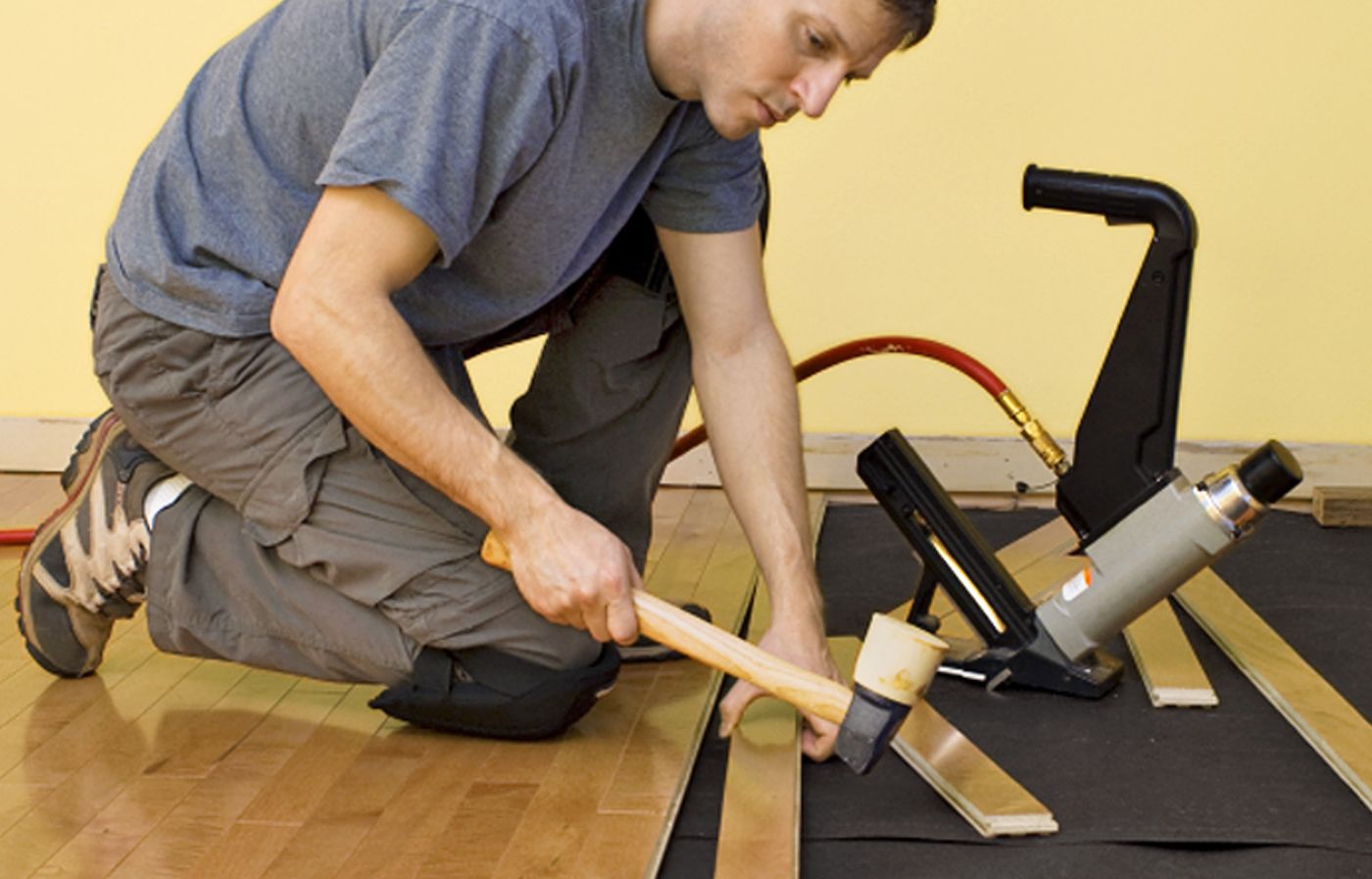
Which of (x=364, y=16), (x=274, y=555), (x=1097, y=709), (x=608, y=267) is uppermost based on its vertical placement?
(x=364, y=16)

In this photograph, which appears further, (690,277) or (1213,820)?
(690,277)

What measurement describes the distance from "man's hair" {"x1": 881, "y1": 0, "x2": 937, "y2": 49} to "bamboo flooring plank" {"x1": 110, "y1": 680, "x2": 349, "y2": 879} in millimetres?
1171

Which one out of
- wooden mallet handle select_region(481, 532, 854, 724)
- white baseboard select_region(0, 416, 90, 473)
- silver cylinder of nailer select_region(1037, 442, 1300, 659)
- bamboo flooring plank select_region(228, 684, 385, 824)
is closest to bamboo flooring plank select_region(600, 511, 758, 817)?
wooden mallet handle select_region(481, 532, 854, 724)

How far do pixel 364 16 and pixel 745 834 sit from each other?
1.01m

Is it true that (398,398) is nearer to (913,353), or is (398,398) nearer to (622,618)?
(622,618)

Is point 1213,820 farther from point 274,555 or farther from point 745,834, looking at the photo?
point 274,555

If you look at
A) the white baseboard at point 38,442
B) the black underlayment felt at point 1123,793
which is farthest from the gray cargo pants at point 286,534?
the white baseboard at point 38,442

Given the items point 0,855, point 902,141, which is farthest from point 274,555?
point 902,141

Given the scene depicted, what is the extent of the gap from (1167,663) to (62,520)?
159cm

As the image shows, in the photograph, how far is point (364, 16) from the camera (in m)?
1.82

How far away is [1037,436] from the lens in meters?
2.49

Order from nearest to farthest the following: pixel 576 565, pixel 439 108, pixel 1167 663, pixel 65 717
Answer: pixel 439 108 < pixel 576 565 < pixel 65 717 < pixel 1167 663

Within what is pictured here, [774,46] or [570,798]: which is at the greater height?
[774,46]

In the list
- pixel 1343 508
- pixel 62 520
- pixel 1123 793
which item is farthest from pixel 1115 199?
pixel 62 520
